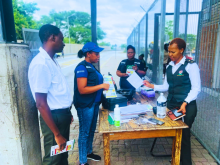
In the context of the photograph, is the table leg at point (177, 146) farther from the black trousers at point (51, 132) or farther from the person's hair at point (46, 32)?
the person's hair at point (46, 32)

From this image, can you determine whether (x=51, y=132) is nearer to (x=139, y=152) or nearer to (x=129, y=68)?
(x=139, y=152)

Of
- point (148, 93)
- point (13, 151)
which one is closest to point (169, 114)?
point (148, 93)

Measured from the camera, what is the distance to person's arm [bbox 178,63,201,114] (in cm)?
202

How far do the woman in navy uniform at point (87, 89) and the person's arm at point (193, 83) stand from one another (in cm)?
101

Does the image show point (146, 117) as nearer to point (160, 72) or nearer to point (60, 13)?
point (160, 72)

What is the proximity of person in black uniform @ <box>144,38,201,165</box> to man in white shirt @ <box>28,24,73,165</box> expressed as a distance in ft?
4.58

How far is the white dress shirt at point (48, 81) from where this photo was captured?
4.74ft

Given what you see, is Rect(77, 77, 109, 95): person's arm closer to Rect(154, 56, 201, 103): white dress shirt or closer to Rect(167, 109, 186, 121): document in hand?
Rect(167, 109, 186, 121): document in hand

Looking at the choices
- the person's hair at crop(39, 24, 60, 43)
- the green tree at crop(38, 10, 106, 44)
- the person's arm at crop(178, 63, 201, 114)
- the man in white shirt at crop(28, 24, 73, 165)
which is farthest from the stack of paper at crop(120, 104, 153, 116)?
the green tree at crop(38, 10, 106, 44)

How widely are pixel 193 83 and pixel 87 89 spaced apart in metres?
1.34

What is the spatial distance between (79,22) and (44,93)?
203ft

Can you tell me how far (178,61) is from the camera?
2.14m

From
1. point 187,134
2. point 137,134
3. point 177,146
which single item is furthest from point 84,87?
point 187,134

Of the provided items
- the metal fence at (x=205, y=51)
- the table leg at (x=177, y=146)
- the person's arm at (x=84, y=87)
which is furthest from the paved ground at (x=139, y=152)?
the person's arm at (x=84, y=87)
